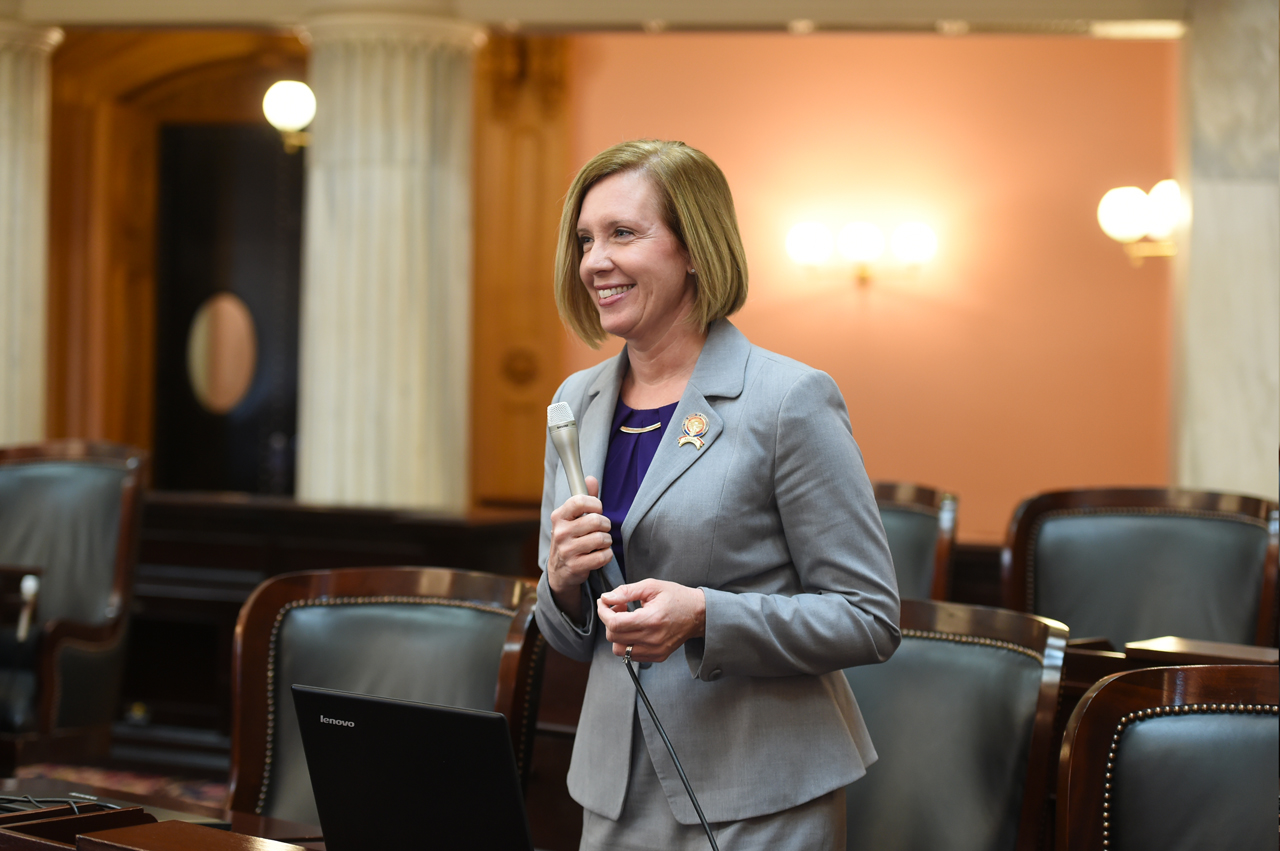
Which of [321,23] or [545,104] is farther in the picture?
[545,104]

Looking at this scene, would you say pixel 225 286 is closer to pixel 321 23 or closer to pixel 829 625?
pixel 321 23

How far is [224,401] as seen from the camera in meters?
9.17

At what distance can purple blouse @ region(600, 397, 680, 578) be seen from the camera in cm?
152

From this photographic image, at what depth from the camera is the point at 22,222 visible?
637 cm

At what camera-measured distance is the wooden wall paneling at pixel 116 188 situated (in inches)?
348

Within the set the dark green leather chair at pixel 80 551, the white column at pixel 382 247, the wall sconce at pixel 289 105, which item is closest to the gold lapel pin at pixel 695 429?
the dark green leather chair at pixel 80 551

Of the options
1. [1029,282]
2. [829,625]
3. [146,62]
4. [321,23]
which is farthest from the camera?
[146,62]

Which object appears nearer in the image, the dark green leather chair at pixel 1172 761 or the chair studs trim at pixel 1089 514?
the dark green leather chair at pixel 1172 761

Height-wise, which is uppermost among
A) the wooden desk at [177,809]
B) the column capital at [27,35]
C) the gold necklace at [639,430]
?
the column capital at [27,35]

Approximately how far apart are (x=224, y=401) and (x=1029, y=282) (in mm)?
5692

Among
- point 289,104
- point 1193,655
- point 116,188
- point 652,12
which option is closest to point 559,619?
point 1193,655

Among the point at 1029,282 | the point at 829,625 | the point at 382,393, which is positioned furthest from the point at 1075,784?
the point at 1029,282

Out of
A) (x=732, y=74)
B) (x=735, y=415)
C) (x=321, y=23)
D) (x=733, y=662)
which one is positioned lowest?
(x=733, y=662)

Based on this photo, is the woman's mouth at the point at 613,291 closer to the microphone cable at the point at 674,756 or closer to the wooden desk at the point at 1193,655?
the microphone cable at the point at 674,756
